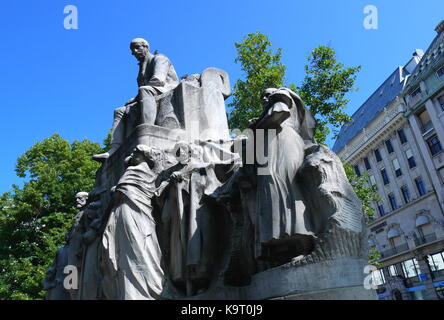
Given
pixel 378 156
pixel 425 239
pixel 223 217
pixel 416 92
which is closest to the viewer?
pixel 223 217

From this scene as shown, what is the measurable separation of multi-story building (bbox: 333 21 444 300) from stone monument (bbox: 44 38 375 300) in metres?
29.4

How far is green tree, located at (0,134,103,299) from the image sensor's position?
603 inches

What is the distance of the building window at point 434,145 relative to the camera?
31.8m

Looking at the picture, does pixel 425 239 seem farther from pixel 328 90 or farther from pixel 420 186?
pixel 328 90

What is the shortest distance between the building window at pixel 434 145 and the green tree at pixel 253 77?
19.9 meters

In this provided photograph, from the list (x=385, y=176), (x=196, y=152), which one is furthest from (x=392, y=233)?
(x=196, y=152)

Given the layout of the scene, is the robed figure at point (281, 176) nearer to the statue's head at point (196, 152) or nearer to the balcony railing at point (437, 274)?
the statue's head at point (196, 152)

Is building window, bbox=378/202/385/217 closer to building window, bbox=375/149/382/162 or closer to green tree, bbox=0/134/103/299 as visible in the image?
building window, bbox=375/149/382/162

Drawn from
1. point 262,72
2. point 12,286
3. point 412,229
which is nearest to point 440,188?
point 412,229

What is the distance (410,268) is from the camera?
34.6 m

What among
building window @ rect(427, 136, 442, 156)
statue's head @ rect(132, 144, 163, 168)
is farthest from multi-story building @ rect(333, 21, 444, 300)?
statue's head @ rect(132, 144, 163, 168)

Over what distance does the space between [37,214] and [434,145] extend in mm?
29544

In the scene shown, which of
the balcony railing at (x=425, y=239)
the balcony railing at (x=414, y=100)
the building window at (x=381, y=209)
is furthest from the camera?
the building window at (x=381, y=209)

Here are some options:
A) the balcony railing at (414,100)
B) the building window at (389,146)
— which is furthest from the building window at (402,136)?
the balcony railing at (414,100)
